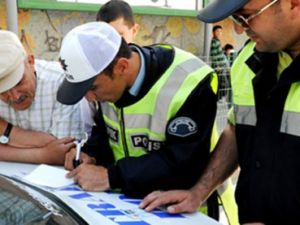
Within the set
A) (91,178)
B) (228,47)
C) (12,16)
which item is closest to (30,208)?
(91,178)

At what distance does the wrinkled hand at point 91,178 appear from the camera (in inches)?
75.1

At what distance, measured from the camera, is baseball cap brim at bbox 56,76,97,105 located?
1.85m

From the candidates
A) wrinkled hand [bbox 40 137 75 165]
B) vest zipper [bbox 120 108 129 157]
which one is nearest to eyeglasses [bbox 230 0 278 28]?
vest zipper [bbox 120 108 129 157]

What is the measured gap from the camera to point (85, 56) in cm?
181

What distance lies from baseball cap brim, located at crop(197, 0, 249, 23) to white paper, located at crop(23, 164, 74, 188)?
818 millimetres

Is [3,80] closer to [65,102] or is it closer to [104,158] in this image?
[65,102]

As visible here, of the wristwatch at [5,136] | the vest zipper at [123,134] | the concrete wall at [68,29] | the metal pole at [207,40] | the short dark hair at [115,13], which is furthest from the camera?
the metal pole at [207,40]

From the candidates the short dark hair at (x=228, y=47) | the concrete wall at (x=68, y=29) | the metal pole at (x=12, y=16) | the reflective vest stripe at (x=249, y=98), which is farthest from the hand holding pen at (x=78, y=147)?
the short dark hair at (x=228, y=47)

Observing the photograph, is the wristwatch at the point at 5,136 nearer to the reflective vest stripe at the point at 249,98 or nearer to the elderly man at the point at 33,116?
the elderly man at the point at 33,116

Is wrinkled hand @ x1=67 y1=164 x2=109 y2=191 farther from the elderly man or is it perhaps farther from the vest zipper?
the elderly man

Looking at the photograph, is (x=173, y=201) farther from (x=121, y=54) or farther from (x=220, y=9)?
(x=220, y=9)

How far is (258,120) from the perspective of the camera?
169 cm

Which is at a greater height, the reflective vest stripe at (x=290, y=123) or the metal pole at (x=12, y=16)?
Answer: the reflective vest stripe at (x=290, y=123)

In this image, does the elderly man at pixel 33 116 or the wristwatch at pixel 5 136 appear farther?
the wristwatch at pixel 5 136
